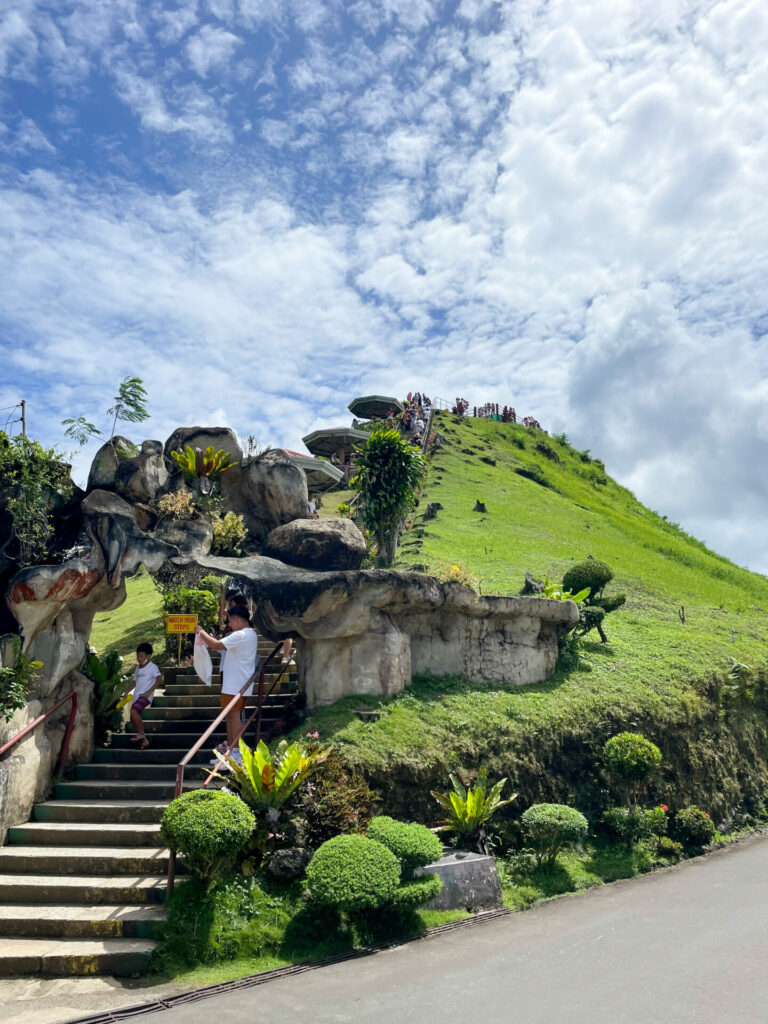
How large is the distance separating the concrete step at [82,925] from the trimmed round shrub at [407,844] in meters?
2.36

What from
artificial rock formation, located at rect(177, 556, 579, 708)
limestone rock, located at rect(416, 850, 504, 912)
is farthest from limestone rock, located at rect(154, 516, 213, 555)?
limestone rock, located at rect(416, 850, 504, 912)

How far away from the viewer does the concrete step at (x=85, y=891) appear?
7805 mm

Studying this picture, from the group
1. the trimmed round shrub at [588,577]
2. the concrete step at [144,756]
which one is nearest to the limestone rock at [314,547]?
the concrete step at [144,756]

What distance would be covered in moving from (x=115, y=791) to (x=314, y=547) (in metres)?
4.54

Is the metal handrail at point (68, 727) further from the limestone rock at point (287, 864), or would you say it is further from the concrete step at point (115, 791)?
the limestone rock at point (287, 864)

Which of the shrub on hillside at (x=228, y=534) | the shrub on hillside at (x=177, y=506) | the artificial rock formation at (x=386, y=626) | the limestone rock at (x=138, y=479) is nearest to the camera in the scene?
the artificial rock formation at (x=386, y=626)

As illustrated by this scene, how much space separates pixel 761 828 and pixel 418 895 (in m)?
8.29

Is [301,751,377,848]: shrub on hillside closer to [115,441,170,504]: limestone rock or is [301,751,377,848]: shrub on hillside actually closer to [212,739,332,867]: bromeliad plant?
[212,739,332,867]: bromeliad plant

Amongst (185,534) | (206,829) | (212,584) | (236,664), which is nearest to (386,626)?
(236,664)

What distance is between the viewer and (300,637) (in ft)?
39.4

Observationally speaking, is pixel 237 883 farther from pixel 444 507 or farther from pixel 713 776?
pixel 444 507

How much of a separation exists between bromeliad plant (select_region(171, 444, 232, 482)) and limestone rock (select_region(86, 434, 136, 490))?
2.42 metres

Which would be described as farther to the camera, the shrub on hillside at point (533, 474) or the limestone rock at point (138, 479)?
the shrub on hillside at point (533, 474)

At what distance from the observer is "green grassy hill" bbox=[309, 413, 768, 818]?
10711 mm
